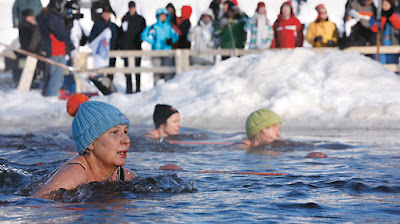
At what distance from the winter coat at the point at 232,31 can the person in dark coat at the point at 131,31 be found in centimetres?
190

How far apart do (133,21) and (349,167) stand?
33.1 feet

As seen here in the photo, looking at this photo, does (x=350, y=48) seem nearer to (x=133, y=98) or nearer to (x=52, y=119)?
(x=133, y=98)

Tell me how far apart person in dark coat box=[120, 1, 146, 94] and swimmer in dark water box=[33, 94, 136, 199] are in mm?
11306

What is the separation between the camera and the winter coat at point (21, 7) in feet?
62.2

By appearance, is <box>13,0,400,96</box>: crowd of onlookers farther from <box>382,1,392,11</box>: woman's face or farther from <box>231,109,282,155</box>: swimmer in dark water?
<box>231,109,282,155</box>: swimmer in dark water

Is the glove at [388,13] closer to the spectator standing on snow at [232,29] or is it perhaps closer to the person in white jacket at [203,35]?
the spectator standing on snow at [232,29]

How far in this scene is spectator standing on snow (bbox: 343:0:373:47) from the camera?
15250 millimetres

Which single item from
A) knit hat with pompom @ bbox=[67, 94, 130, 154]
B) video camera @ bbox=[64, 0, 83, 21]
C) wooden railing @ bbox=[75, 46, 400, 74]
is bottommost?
knit hat with pompom @ bbox=[67, 94, 130, 154]

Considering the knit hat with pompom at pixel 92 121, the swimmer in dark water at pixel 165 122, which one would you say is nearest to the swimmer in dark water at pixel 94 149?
the knit hat with pompom at pixel 92 121

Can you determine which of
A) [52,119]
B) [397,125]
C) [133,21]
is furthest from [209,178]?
[133,21]

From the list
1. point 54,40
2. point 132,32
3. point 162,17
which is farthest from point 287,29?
point 54,40

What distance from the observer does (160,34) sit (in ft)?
55.5

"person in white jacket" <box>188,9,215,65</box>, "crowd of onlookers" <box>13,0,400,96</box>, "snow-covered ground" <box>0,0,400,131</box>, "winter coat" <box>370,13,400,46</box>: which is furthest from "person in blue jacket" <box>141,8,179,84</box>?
"winter coat" <box>370,13,400,46</box>

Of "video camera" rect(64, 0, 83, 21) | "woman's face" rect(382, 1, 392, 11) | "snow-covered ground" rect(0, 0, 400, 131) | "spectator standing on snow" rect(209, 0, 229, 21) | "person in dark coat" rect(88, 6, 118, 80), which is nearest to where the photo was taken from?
"snow-covered ground" rect(0, 0, 400, 131)
